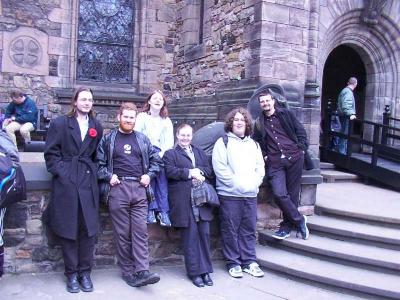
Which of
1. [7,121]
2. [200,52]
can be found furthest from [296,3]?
[7,121]

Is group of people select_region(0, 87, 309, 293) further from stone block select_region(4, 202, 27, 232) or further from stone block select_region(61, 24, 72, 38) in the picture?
stone block select_region(61, 24, 72, 38)

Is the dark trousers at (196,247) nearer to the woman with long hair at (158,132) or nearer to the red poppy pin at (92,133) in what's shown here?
the woman with long hair at (158,132)

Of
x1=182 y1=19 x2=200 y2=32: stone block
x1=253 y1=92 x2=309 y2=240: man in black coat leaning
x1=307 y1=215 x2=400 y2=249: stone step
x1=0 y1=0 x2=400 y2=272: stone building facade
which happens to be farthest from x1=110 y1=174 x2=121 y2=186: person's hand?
x1=182 y1=19 x2=200 y2=32: stone block

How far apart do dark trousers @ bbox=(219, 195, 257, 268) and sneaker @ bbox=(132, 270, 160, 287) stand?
100 centimetres

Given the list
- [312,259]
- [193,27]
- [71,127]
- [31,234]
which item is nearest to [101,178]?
[71,127]

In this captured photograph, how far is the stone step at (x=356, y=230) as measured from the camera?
5650 mm

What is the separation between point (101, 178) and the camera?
4793 millimetres

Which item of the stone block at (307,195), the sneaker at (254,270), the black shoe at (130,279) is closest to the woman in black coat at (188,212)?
the sneaker at (254,270)

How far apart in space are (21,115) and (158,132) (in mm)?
4415

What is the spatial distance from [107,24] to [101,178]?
7.41m

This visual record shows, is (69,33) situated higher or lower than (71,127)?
higher

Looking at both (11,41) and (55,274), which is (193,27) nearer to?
(11,41)

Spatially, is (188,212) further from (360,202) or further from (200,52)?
(200,52)

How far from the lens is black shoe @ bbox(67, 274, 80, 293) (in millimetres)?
4648
